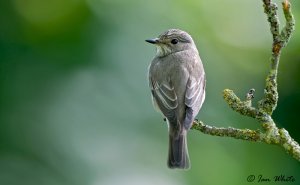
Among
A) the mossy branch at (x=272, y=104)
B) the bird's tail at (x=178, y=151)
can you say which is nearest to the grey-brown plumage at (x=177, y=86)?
the bird's tail at (x=178, y=151)

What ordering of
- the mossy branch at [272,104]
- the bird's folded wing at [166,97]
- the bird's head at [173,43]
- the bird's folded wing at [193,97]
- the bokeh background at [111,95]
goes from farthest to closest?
1. the bird's head at [173,43]
2. the bird's folded wing at [166,97]
3. the bird's folded wing at [193,97]
4. the bokeh background at [111,95]
5. the mossy branch at [272,104]

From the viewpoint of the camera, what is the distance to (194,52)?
6180mm

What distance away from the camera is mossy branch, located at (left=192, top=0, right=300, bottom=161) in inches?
135

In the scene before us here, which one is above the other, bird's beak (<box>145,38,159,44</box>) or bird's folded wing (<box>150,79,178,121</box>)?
bird's beak (<box>145,38,159,44</box>)

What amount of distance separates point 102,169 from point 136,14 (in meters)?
1.18

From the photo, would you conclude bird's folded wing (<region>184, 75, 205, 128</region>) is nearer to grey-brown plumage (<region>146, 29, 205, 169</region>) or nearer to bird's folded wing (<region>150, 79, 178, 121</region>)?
grey-brown plumage (<region>146, 29, 205, 169</region>)

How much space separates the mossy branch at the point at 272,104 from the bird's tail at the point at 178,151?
Result: 658mm

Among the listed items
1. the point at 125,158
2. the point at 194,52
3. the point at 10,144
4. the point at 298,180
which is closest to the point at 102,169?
the point at 125,158

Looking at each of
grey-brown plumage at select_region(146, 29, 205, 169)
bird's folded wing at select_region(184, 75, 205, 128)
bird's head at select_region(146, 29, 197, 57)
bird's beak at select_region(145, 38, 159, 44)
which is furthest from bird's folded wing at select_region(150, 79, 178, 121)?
bird's head at select_region(146, 29, 197, 57)

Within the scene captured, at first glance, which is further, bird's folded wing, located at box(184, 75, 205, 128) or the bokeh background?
bird's folded wing, located at box(184, 75, 205, 128)

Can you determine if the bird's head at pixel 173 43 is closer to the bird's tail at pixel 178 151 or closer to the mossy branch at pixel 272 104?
the bird's tail at pixel 178 151

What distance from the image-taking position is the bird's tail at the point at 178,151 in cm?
464

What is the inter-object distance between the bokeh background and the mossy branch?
73 centimetres

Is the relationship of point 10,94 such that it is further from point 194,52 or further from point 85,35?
point 194,52
